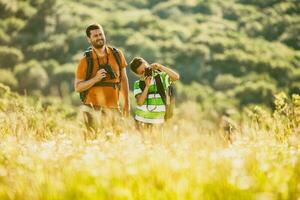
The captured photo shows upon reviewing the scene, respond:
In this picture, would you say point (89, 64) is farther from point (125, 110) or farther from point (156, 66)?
point (156, 66)

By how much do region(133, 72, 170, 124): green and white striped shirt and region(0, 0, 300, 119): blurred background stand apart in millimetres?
62562

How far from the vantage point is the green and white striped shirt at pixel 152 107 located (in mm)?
5527

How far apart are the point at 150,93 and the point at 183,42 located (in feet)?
310

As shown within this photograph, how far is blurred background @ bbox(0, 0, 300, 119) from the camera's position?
7662cm

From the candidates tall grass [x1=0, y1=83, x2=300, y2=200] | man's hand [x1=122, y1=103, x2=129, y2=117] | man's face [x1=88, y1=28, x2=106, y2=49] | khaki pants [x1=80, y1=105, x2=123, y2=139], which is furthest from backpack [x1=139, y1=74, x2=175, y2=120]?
tall grass [x1=0, y1=83, x2=300, y2=200]

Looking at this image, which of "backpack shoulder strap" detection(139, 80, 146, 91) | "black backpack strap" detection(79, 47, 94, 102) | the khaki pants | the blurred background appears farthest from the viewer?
the blurred background

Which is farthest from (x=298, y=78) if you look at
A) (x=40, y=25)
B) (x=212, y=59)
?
(x=40, y=25)

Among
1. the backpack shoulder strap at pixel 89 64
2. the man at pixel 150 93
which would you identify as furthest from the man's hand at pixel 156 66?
the backpack shoulder strap at pixel 89 64

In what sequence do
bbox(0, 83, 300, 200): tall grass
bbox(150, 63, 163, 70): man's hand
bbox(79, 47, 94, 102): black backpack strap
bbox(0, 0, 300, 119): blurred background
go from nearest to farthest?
bbox(0, 83, 300, 200): tall grass < bbox(79, 47, 94, 102): black backpack strap < bbox(150, 63, 163, 70): man's hand < bbox(0, 0, 300, 119): blurred background

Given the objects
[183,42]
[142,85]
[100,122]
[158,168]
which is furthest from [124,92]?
[183,42]

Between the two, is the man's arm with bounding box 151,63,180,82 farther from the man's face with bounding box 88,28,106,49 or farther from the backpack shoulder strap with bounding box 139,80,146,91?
the man's face with bounding box 88,28,106,49

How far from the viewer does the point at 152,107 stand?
556 centimetres

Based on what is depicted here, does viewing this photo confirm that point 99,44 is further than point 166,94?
No

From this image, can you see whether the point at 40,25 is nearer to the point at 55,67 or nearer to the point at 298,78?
the point at 55,67
